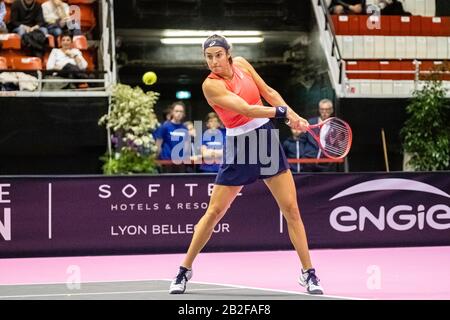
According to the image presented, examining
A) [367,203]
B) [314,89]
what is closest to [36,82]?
[314,89]

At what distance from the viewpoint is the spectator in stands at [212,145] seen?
1192 centimetres

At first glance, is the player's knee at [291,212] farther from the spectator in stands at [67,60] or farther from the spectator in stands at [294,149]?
the spectator in stands at [67,60]

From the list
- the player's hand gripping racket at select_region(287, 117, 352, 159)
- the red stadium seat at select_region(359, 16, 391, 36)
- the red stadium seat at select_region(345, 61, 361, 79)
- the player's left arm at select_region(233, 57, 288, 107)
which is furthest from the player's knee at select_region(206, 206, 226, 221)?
the red stadium seat at select_region(359, 16, 391, 36)

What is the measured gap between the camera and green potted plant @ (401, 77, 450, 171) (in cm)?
1504

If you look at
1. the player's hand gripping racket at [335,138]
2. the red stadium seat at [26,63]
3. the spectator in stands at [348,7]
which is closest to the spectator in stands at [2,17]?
the red stadium seat at [26,63]

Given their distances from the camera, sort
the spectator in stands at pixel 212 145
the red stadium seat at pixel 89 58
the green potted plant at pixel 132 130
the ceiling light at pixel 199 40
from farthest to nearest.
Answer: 1. the ceiling light at pixel 199 40
2. the red stadium seat at pixel 89 58
3. the green potted plant at pixel 132 130
4. the spectator in stands at pixel 212 145

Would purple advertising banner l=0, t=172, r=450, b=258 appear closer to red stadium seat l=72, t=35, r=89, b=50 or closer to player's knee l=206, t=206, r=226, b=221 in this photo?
player's knee l=206, t=206, r=226, b=221

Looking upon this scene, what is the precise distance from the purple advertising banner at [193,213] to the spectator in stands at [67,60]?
5.18 meters

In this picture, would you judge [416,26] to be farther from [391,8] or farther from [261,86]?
[261,86]

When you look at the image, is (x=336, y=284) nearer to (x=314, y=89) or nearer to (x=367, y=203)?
(x=367, y=203)

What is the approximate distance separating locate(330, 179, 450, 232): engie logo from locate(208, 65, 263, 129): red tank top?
158 inches

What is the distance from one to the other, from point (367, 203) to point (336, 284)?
3.24 meters

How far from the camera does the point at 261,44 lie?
1942 cm

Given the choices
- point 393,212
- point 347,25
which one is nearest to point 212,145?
point 393,212
